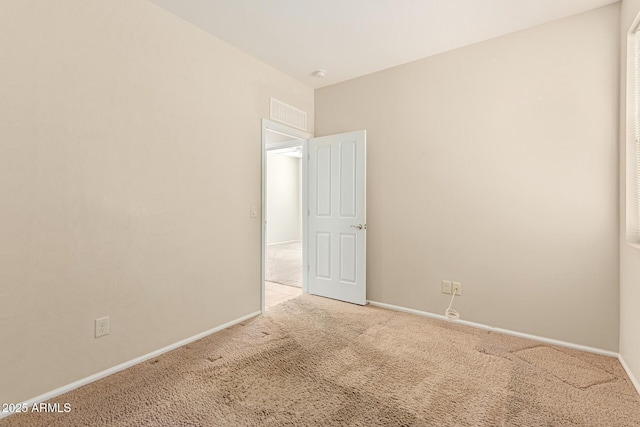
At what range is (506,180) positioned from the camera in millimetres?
2754

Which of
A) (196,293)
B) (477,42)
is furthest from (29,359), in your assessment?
(477,42)

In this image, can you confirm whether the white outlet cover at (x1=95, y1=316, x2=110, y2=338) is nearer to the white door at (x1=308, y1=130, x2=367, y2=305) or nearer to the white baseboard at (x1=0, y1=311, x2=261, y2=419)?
the white baseboard at (x1=0, y1=311, x2=261, y2=419)

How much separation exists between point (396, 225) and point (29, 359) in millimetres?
3131

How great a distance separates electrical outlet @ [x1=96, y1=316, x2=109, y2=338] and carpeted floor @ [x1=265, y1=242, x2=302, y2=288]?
2612mm

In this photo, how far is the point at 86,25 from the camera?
1969 millimetres

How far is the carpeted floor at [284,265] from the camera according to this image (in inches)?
189

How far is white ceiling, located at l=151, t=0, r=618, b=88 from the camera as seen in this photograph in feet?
7.65

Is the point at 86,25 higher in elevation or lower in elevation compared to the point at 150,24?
lower

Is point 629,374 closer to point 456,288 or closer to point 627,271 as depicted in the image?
point 627,271

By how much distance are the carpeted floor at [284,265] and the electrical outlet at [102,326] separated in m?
2.61

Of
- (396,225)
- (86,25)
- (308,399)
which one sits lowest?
(308,399)

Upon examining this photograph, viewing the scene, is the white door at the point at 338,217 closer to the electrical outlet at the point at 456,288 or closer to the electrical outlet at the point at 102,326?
the electrical outlet at the point at 456,288

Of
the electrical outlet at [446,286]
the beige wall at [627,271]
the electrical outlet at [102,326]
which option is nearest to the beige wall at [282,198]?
the electrical outlet at [446,286]

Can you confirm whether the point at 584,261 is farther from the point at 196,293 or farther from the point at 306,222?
the point at 196,293
